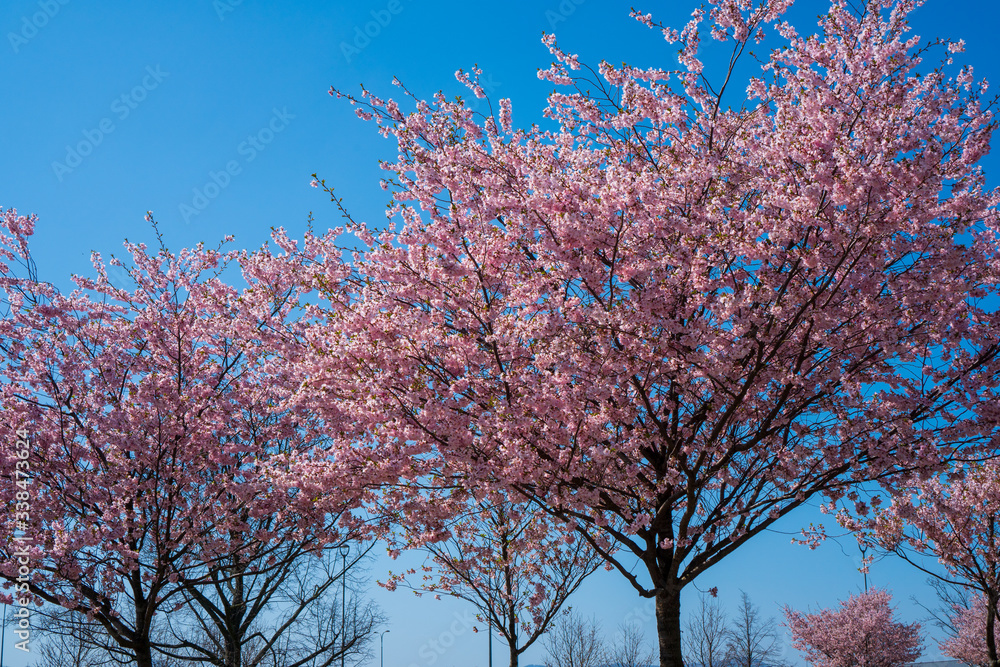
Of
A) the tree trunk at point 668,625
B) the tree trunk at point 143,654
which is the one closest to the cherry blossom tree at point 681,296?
the tree trunk at point 668,625

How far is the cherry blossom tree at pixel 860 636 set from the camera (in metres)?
32.2

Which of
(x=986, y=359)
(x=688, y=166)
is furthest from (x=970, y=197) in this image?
(x=688, y=166)

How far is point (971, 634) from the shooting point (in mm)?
30281

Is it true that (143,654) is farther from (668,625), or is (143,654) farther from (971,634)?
(971,634)

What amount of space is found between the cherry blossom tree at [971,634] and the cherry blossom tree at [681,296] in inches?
1085

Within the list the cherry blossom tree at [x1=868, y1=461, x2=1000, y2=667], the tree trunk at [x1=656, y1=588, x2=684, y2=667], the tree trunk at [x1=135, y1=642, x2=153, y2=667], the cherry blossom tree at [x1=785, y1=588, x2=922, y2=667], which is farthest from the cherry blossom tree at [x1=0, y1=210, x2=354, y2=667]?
the cherry blossom tree at [x1=785, y1=588, x2=922, y2=667]

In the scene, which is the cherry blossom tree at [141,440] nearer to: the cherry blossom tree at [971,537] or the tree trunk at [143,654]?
the tree trunk at [143,654]

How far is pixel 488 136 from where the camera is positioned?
895 cm

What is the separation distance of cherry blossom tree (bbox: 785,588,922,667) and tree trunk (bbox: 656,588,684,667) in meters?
29.3

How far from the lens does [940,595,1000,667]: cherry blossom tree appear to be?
1163 inches

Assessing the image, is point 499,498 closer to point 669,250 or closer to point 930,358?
point 669,250

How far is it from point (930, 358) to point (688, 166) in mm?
3834

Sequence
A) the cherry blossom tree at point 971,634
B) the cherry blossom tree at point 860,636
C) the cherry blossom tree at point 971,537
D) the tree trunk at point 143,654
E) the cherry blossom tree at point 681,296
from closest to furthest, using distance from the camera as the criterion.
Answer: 1. the cherry blossom tree at point 681,296
2. the tree trunk at point 143,654
3. the cherry blossom tree at point 971,537
4. the cherry blossom tree at point 971,634
5. the cherry blossom tree at point 860,636

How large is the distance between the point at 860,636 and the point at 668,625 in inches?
1166
